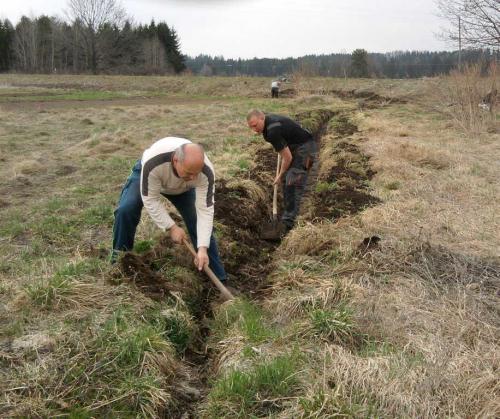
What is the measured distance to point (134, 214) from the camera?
16.1 ft

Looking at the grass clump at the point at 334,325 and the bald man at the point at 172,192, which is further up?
the bald man at the point at 172,192

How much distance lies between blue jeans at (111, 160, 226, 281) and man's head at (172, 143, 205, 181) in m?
0.89

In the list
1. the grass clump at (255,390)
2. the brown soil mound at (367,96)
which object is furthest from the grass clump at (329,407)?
the brown soil mound at (367,96)

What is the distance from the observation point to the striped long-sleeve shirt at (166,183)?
4.42m

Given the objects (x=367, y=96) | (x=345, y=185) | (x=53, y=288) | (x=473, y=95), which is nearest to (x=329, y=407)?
(x=53, y=288)

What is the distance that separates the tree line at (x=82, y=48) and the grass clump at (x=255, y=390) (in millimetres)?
63995

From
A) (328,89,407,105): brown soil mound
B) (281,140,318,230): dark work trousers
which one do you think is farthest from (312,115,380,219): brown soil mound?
(328,89,407,105): brown soil mound

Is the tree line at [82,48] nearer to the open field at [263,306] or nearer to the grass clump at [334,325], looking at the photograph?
the open field at [263,306]

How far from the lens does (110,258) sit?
16.1ft

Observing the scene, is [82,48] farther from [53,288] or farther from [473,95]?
[53,288]

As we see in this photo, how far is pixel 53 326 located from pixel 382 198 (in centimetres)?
565

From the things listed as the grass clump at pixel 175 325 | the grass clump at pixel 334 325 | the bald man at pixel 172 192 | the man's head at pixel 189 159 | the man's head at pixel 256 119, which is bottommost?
the grass clump at pixel 175 325

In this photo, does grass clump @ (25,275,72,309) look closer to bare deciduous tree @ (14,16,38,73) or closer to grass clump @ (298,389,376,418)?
grass clump @ (298,389,376,418)

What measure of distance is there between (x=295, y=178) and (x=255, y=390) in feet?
14.5
